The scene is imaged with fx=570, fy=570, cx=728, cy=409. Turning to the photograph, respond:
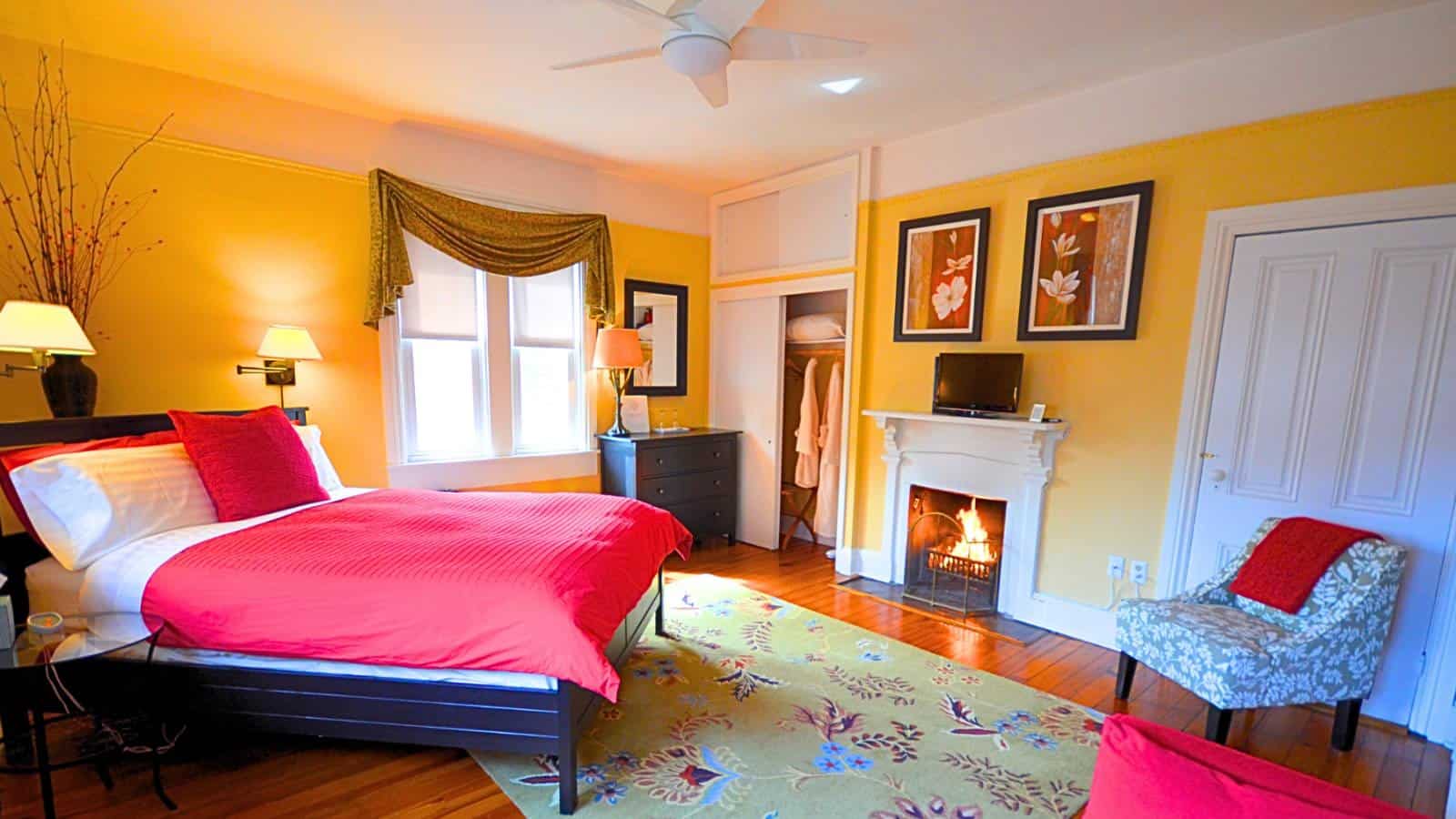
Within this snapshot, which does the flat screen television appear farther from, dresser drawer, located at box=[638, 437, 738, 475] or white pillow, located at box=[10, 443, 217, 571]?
white pillow, located at box=[10, 443, 217, 571]

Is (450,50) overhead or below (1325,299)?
overhead

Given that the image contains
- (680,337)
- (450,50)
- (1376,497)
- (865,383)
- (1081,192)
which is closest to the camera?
(1376,497)

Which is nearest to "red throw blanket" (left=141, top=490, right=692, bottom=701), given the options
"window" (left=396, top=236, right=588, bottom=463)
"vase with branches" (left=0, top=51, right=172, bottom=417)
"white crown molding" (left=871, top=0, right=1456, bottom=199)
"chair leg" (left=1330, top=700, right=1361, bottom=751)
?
"vase with branches" (left=0, top=51, right=172, bottom=417)

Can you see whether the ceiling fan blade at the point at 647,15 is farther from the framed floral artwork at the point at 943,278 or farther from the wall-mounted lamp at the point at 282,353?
the wall-mounted lamp at the point at 282,353

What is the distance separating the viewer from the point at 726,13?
5.97 feet

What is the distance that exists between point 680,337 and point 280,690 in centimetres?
337

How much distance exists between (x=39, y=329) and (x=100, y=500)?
0.65 m

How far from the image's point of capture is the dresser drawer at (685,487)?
13.3 ft

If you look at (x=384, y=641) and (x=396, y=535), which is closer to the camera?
(x=384, y=641)

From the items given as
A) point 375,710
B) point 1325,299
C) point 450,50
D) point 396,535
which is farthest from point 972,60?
point 375,710

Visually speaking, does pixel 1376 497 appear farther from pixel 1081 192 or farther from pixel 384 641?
pixel 384 641

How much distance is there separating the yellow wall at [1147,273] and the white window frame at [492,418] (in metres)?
2.36

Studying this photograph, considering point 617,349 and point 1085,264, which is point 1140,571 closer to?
point 1085,264

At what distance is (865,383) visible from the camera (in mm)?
3906
